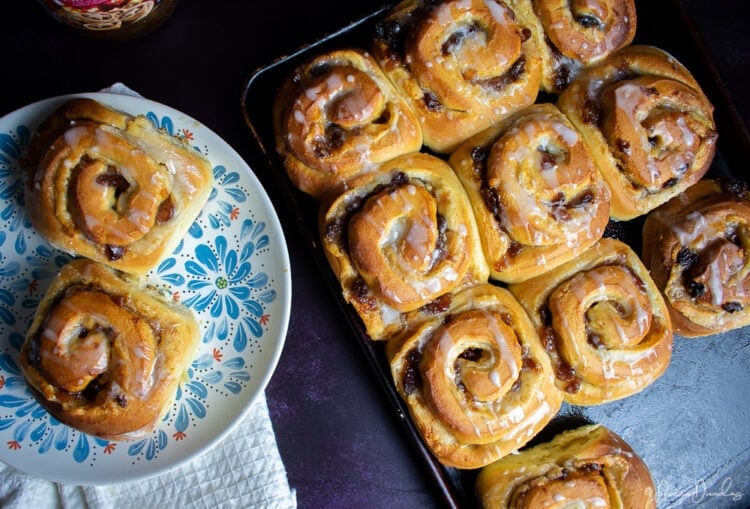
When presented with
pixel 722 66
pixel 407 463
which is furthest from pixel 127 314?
pixel 722 66

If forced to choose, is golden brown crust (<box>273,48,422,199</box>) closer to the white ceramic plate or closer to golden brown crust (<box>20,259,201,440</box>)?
the white ceramic plate

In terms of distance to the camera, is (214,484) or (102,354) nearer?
(102,354)

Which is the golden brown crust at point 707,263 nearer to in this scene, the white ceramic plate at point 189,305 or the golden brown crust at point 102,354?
the white ceramic plate at point 189,305

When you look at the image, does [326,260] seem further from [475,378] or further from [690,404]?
[690,404]

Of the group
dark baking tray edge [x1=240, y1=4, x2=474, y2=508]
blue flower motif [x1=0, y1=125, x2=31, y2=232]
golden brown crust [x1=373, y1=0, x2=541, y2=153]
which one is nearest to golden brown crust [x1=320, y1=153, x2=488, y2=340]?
dark baking tray edge [x1=240, y1=4, x2=474, y2=508]

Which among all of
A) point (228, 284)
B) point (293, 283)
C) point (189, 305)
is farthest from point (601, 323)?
point (189, 305)

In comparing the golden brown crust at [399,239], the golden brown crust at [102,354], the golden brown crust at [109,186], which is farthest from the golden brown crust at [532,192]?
the golden brown crust at [102,354]
